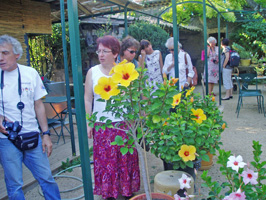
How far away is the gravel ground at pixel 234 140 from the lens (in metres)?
3.18

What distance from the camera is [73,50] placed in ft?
5.01

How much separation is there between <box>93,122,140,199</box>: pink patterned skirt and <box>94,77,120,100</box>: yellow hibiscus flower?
4.21 ft

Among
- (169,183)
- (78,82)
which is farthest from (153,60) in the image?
(78,82)

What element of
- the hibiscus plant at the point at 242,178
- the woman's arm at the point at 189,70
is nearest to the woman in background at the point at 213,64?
the woman's arm at the point at 189,70

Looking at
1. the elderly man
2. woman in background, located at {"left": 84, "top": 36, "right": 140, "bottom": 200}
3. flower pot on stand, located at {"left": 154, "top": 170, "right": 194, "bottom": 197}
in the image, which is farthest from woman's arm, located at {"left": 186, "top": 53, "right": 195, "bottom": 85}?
the elderly man

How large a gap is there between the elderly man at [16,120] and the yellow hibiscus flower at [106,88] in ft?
3.43

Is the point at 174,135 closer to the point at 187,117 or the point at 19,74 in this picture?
the point at 187,117

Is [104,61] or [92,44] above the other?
[92,44]

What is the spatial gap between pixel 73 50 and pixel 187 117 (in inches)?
60.4

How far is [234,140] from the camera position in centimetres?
470

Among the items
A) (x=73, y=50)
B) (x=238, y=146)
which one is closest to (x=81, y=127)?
(x=73, y=50)

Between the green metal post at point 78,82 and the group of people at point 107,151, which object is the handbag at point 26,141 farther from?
the green metal post at point 78,82

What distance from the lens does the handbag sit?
7.01ft

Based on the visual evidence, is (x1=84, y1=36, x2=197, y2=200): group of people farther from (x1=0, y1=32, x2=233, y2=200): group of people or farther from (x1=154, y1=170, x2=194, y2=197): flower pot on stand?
(x1=154, y1=170, x2=194, y2=197): flower pot on stand
